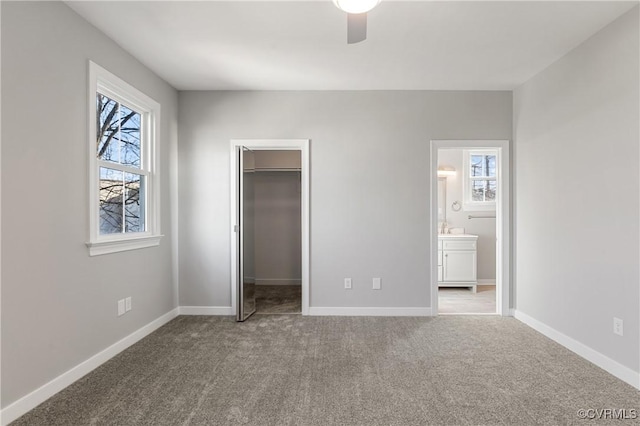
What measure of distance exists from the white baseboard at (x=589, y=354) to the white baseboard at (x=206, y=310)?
127 inches

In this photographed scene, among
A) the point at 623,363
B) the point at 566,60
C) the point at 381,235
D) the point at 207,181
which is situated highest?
the point at 566,60

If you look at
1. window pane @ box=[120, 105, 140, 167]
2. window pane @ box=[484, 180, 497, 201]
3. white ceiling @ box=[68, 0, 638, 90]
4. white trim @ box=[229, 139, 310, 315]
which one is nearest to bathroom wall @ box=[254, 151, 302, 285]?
white trim @ box=[229, 139, 310, 315]

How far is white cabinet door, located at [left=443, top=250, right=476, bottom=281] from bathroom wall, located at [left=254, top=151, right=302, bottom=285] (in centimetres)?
229

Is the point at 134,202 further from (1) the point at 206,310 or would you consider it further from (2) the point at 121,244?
(1) the point at 206,310

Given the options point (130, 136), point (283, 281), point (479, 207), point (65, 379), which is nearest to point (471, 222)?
point (479, 207)

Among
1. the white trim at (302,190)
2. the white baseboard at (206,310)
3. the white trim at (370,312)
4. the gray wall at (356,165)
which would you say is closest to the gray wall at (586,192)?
the gray wall at (356,165)

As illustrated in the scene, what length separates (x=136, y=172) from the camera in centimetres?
347

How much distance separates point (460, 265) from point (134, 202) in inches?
174

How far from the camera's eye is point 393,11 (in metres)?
2.54

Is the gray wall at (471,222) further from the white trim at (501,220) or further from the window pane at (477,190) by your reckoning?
the white trim at (501,220)

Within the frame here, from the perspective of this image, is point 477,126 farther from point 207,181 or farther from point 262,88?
point 207,181

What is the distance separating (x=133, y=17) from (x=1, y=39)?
0.89 meters

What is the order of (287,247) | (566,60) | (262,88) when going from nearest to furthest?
(566,60), (262,88), (287,247)

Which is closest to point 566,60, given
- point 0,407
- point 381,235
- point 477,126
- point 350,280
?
point 477,126
